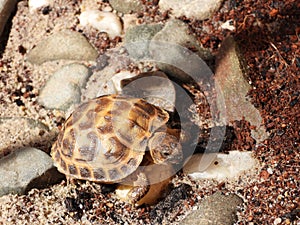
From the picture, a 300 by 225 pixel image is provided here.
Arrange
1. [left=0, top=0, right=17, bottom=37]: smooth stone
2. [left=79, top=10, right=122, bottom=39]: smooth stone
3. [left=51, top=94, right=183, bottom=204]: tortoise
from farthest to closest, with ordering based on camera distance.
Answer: [left=0, top=0, right=17, bottom=37]: smooth stone, [left=79, top=10, right=122, bottom=39]: smooth stone, [left=51, top=94, right=183, bottom=204]: tortoise

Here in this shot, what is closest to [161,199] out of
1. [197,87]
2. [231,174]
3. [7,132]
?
[231,174]

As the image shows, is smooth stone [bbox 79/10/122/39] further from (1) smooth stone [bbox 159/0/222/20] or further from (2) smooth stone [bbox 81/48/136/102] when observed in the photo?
(1) smooth stone [bbox 159/0/222/20]

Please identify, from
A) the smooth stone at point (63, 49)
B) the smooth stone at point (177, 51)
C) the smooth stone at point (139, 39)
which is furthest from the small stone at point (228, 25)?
the smooth stone at point (63, 49)

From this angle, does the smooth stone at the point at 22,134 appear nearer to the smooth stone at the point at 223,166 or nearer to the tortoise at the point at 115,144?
the tortoise at the point at 115,144

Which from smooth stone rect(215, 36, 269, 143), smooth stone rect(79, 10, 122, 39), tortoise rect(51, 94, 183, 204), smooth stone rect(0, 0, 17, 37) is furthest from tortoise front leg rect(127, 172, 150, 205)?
smooth stone rect(0, 0, 17, 37)

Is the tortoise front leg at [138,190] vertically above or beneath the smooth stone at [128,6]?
beneath

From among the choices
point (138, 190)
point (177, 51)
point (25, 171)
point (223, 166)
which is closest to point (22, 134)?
point (25, 171)
